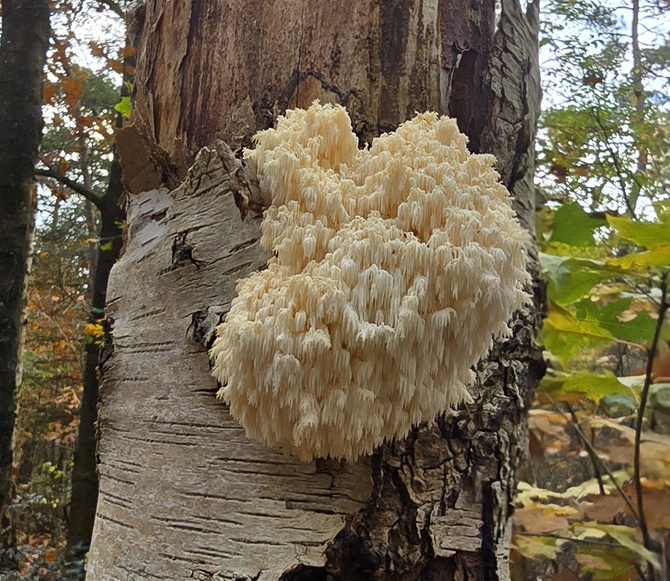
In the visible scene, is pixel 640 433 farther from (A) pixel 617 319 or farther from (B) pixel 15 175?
(B) pixel 15 175

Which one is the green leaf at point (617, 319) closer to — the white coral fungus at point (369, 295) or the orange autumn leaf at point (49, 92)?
the white coral fungus at point (369, 295)

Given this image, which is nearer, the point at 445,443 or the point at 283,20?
the point at 445,443

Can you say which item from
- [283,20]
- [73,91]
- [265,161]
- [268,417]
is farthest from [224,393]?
[73,91]

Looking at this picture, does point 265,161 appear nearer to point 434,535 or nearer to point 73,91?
point 434,535

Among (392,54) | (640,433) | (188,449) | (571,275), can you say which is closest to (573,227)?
(571,275)

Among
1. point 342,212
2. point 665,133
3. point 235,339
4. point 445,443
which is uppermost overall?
point 665,133

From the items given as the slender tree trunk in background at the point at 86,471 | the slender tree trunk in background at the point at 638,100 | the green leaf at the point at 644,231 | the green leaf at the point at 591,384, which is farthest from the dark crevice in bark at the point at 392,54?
the slender tree trunk in background at the point at 86,471
